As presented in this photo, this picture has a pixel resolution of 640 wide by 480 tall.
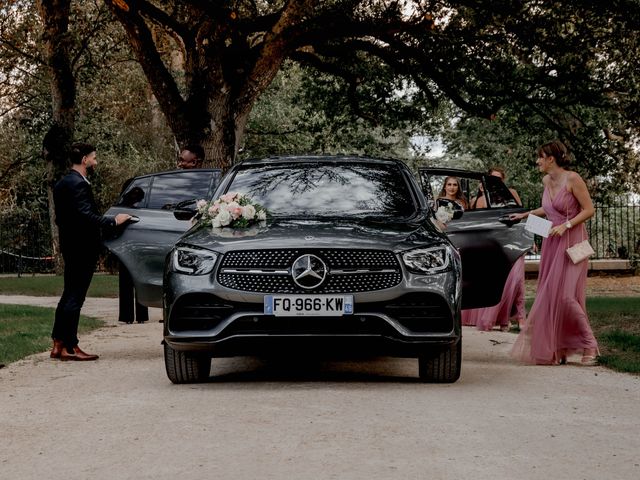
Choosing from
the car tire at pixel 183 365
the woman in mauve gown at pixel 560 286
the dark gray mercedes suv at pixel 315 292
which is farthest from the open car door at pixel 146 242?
the woman in mauve gown at pixel 560 286

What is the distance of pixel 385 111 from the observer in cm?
2702

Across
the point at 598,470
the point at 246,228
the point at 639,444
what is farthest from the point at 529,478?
the point at 246,228

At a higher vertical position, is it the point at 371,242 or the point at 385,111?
the point at 385,111

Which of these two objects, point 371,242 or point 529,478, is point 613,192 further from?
point 529,478

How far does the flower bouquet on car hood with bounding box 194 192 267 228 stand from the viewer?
816cm

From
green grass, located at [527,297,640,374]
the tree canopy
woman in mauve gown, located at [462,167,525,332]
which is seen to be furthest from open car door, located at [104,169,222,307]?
the tree canopy

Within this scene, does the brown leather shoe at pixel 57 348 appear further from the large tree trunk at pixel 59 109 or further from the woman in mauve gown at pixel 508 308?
the large tree trunk at pixel 59 109

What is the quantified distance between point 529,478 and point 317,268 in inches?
116

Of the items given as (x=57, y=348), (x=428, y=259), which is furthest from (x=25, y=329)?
(x=428, y=259)

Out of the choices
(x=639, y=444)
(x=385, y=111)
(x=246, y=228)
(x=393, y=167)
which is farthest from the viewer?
(x=385, y=111)

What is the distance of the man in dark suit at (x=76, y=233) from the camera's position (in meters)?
9.84

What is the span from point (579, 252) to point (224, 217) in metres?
3.39

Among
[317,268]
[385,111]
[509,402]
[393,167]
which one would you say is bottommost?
[509,402]

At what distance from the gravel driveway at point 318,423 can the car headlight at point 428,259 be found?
0.85 metres
